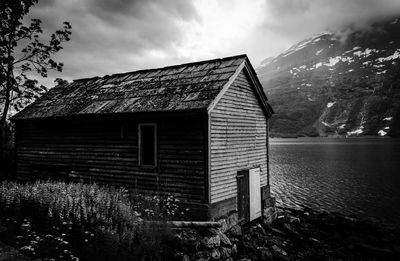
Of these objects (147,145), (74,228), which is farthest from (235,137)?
(74,228)

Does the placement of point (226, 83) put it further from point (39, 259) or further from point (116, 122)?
point (39, 259)

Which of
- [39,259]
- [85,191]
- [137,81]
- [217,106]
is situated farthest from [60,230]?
[137,81]

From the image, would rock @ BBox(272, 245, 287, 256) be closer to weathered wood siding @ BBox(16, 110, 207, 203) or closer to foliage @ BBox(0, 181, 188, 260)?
weathered wood siding @ BBox(16, 110, 207, 203)

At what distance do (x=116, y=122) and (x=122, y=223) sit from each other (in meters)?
6.28

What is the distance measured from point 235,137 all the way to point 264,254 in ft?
16.9

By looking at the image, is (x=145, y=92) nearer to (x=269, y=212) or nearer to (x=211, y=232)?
(x=211, y=232)

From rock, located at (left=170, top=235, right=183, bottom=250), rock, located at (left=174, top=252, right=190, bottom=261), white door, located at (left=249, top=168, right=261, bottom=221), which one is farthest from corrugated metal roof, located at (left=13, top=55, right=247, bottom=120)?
rock, located at (left=174, top=252, right=190, bottom=261)

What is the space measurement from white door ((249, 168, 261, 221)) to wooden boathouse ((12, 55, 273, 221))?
2.0 inches

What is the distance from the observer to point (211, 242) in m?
10.5

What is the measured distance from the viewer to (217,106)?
12.6m

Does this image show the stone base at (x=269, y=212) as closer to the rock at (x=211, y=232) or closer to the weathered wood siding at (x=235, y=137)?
the weathered wood siding at (x=235, y=137)

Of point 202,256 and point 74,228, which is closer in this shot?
point 74,228

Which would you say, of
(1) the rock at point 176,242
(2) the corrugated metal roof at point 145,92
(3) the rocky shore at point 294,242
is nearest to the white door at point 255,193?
(3) the rocky shore at point 294,242

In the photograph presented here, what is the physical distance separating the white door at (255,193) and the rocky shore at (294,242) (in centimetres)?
63
